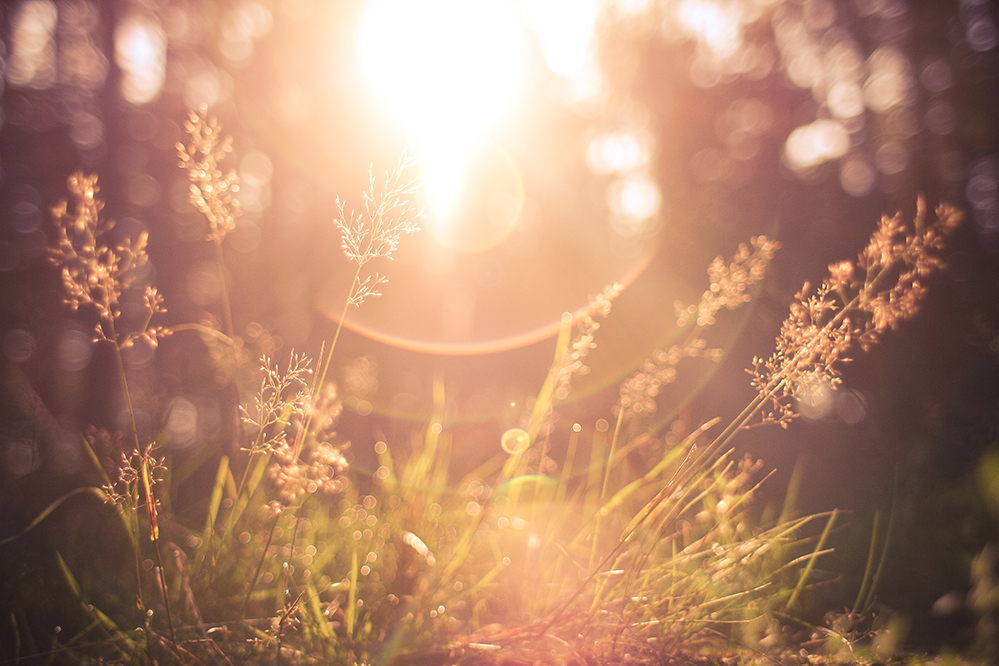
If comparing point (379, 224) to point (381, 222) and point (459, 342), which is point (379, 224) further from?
point (459, 342)

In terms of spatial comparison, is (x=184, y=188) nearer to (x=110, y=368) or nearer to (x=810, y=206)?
(x=110, y=368)

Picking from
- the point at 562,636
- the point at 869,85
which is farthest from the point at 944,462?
the point at 869,85

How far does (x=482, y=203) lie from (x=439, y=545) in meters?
5.82

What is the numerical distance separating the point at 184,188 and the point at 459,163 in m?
3.14

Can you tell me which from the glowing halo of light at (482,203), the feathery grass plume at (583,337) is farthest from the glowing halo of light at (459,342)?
the feathery grass plume at (583,337)

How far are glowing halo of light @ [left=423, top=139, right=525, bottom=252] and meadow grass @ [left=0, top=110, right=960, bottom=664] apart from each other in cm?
475

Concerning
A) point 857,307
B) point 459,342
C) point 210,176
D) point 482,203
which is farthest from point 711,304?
point 482,203

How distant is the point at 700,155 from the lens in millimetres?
4801

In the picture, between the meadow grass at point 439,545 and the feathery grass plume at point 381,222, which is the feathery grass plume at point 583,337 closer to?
the meadow grass at point 439,545

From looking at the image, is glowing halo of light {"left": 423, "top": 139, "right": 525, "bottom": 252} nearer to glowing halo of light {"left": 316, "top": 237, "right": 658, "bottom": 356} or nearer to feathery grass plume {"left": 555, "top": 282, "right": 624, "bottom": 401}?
glowing halo of light {"left": 316, "top": 237, "right": 658, "bottom": 356}

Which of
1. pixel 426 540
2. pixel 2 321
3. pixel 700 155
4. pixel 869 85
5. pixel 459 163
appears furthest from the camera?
pixel 459 163

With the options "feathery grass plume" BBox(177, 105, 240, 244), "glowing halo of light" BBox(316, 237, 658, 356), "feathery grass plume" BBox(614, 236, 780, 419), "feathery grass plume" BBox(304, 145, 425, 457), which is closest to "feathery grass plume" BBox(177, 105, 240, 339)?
"feathery grass plume" BBox(177, 105, 240, 244)

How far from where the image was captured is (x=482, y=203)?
674cm

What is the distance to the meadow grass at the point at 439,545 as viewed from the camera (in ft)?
3.15
